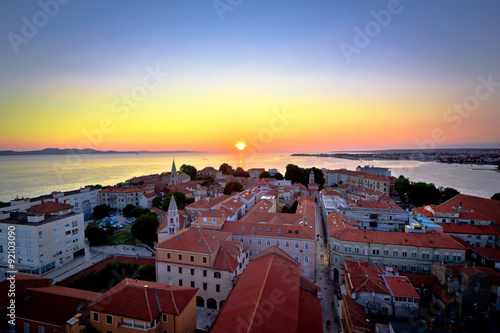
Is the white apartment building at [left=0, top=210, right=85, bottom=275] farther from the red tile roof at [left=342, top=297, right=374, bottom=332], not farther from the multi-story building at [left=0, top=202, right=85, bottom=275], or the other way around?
the red tile roof at [left=342, top=297, right=374, bottom=332]

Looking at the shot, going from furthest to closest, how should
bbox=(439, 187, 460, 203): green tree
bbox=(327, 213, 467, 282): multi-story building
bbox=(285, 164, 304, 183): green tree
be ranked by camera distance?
1. bbox=(285, 164, 304, 183): green tree
2. bbox=(439, 187, 460, 203): green tree
3. bbox=(327, 213, 467, 282): multi-story building

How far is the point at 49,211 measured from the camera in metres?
31.2

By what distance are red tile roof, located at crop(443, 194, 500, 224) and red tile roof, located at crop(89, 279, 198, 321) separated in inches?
1556

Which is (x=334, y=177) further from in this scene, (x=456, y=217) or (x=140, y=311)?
(x=140, y=311)

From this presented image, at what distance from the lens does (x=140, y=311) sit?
44.9 feet

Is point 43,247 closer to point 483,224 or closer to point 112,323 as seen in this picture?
point 112,323

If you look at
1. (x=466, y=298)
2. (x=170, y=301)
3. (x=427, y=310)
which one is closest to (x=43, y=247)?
(x=170, y=301)

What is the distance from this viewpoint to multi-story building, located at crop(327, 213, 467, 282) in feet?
76.2

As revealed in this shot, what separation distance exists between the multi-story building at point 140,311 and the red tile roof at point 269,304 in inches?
99.7

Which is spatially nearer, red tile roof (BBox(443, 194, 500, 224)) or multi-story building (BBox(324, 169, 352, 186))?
red tile roof (BBox(443, 194, 500, 224))

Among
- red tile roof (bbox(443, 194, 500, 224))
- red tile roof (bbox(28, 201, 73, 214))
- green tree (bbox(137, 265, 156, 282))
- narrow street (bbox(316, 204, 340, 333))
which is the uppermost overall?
red tile roof (bbox(28, 201, 73, 214))

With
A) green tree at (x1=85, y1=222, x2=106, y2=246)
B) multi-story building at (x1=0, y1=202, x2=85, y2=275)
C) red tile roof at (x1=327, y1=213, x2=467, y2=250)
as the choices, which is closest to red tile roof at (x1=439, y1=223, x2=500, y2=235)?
red tile roof at (x1=327, y1=213, x2=467, y2=250)

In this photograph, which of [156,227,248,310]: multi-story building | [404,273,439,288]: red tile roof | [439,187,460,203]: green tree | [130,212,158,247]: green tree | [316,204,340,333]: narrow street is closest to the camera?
[316,204,340,333]: narrow street

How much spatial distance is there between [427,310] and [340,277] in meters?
6.84
